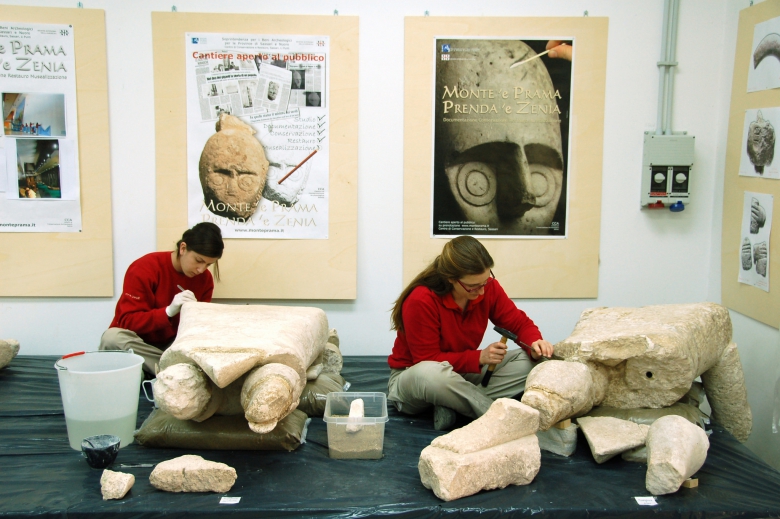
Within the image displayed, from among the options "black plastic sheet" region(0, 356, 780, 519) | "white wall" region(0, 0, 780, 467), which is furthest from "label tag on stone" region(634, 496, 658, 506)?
"white wall" region(0, 0, 780, 467)

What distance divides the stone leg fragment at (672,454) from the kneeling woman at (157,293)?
202 cm

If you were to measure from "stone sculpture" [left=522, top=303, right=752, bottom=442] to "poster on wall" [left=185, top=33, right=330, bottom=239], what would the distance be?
1599 millimetres

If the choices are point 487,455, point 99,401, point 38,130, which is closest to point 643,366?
point 487,455

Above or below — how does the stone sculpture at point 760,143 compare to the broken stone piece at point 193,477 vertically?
above

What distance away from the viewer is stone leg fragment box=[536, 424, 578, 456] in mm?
2398

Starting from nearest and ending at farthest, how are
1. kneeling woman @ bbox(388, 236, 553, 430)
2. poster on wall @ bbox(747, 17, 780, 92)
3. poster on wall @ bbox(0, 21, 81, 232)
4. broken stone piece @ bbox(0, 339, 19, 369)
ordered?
kneeling woman @ bbox(388, 236, 553, 430), poster on wall @ bbox(747, 17, 780, 92), broken stone piece @ bbox(0, 339, 19, 369), poster on wall @ bbox(0, 21, 81, 232)

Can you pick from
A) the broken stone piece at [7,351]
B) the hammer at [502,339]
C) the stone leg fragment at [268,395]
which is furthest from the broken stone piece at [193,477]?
the broken stone piece at [7,351]

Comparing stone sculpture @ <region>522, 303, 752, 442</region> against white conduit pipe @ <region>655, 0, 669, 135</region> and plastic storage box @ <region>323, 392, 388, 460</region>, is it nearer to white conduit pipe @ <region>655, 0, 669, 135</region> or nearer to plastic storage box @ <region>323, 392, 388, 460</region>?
plastic storage box @ <region>323, 392, 388, 460</region>

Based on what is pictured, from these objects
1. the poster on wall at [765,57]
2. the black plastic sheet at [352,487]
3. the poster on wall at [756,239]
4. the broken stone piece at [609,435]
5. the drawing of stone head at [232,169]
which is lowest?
the black plastic sheet at [352,487]

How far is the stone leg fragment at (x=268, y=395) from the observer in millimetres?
2176

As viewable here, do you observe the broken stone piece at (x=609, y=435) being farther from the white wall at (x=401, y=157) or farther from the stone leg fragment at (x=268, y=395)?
the white wall at (x=401, y=157)

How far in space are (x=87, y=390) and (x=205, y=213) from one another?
4.74 ft

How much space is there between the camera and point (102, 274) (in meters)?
3.62

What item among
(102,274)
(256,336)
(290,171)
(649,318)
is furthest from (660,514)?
(102,274)
